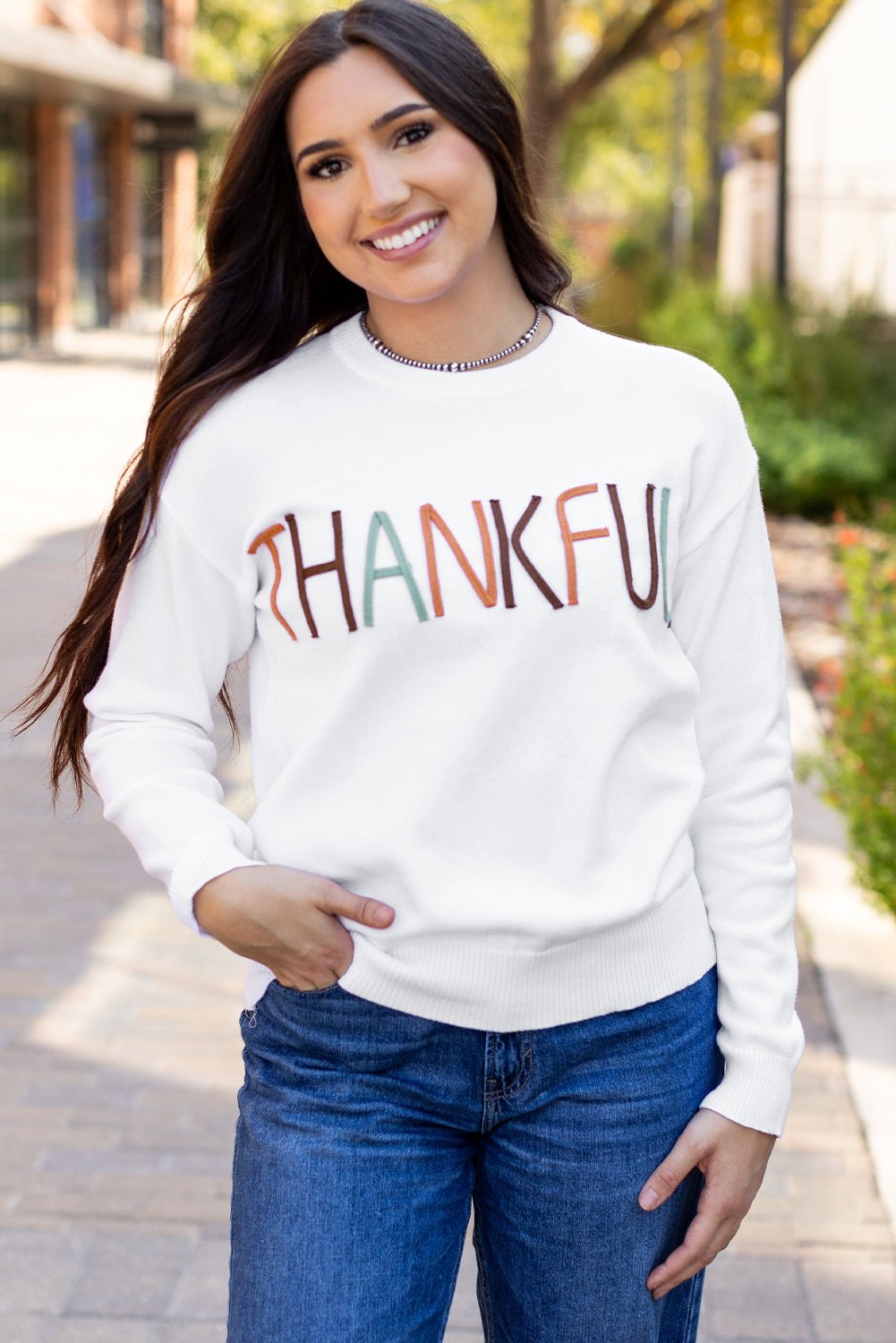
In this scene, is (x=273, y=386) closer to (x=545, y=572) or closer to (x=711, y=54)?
(x=545, y=572)

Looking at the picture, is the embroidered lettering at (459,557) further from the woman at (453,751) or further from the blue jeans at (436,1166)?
the blue jeans at (436,1166)

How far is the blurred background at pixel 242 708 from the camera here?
313 cm

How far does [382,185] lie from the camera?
1743 millimetres

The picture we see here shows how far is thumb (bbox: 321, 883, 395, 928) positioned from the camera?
1.68m

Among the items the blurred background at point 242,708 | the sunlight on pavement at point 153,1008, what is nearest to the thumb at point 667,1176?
the blurred background at point 242,708

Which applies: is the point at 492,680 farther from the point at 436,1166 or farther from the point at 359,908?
the point at 436,1166

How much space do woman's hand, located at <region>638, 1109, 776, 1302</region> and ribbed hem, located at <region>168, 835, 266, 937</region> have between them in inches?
20.5

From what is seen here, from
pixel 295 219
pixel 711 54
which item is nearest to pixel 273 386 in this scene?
pixel 295 219

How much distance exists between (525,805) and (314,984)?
0.28 meters

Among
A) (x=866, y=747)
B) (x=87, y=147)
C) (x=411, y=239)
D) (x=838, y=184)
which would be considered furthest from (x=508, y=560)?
(x=87, y=147)

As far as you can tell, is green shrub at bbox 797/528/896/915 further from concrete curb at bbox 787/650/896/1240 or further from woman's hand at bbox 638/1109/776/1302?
woman's hand at bbox 638/1109/776/1302

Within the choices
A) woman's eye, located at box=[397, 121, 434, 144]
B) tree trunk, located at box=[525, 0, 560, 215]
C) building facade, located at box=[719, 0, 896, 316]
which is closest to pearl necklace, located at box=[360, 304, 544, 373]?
woman's eye, located at box=[397, 121, 434, 144]

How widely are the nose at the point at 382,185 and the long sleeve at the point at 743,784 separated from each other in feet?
1.53

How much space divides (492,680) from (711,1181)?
0.57 m
